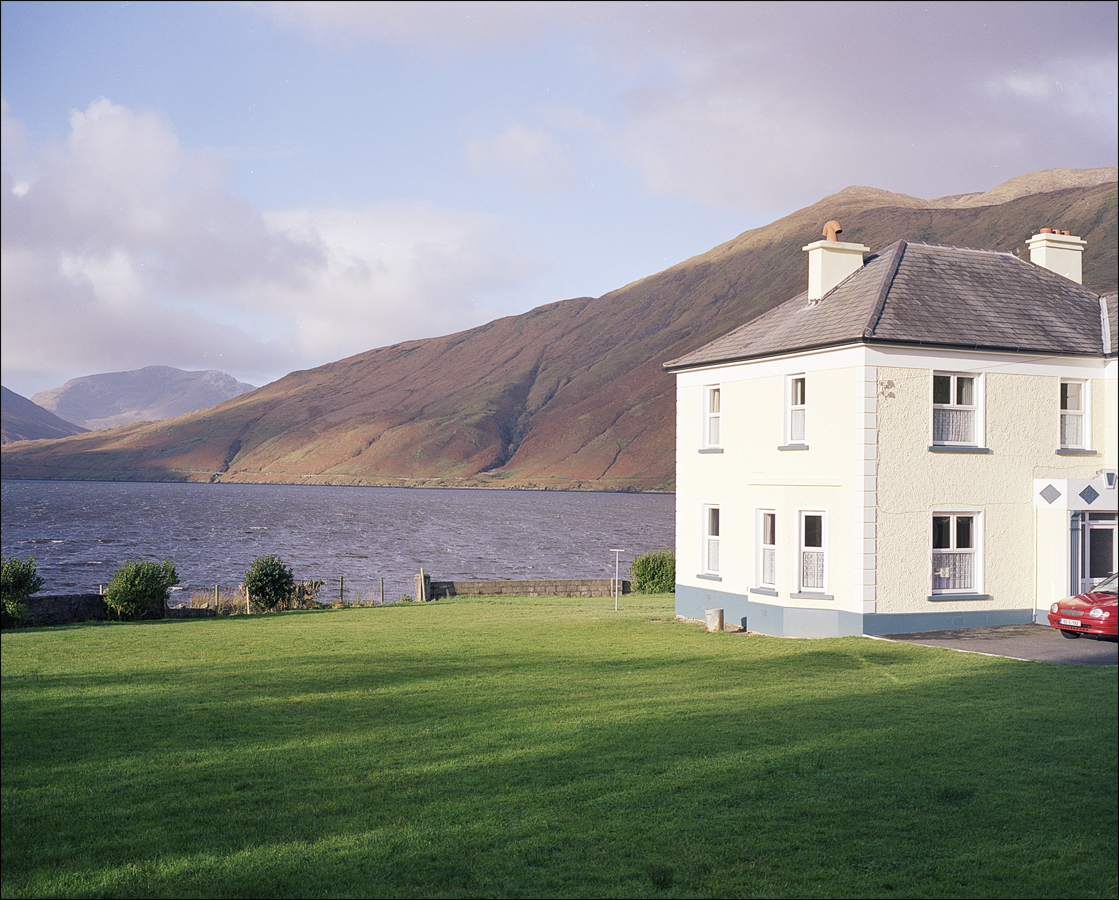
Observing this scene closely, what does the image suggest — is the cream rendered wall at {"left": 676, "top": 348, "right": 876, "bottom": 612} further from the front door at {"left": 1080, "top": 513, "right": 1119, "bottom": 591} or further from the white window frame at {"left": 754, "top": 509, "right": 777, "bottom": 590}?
the front door at {"left": 1080, "top": 513, "right": 1119, "bottom": 591}

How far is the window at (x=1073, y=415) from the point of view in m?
5.99

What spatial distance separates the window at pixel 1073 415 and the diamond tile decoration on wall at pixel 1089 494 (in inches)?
34.8

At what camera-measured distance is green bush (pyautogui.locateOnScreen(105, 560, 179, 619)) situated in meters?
13.5

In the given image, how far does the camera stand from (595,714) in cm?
1032

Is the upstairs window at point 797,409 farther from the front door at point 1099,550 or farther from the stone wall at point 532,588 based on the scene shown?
the stone wall at point 532,588

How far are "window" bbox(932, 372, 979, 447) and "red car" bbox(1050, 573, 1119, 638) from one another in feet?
27.1

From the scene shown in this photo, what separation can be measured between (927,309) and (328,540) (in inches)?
3102

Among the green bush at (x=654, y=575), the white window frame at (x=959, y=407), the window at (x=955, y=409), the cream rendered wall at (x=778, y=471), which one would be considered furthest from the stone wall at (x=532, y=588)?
the white window frame at (x=959, y=407)

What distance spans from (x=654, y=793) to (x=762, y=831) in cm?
123

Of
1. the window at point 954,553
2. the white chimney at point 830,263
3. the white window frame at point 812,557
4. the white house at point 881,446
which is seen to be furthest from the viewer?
the white chimney at point 830,263

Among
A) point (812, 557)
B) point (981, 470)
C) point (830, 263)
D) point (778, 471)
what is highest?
point (830, 263)

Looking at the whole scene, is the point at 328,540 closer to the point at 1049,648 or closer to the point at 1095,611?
the point at 1049,648

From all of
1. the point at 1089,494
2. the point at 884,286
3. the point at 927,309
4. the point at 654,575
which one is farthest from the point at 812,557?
the point at 654,575

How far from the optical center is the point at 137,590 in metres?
14.1
